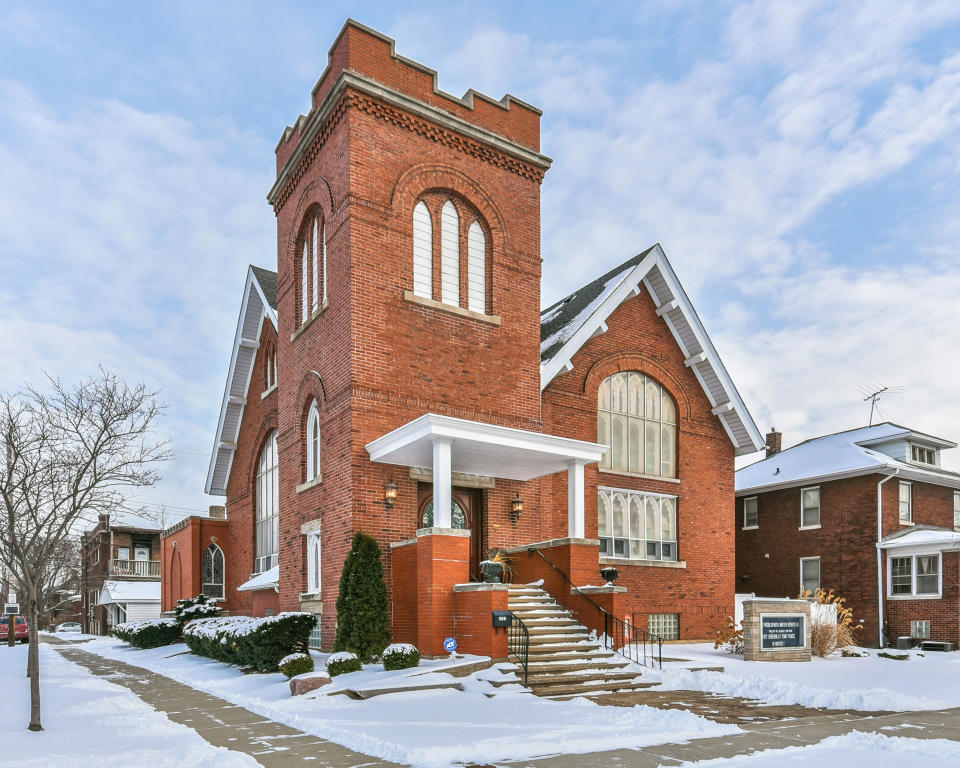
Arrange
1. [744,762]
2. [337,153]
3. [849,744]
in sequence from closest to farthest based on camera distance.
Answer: [744,762] < [849,744] < [337,153]

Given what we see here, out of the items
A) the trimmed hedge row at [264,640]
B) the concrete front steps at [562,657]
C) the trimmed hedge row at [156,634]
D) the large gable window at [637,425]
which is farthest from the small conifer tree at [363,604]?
the trimmed hedge row at [156,634]

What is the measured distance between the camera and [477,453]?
1559 cm

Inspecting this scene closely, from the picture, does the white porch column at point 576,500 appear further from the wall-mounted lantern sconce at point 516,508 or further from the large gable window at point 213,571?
the large gable window at point 213,571

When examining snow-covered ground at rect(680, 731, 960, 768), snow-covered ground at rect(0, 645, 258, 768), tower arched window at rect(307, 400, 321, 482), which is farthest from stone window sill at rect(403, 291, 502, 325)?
snow-covered ground at rect(680, 731, 960, 768)

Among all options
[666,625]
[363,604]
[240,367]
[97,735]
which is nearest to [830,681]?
[666,625]

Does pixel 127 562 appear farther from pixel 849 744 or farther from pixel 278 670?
pixel 849 744

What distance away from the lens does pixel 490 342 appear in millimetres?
18203

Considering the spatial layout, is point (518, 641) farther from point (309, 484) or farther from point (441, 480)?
point (309, 484)

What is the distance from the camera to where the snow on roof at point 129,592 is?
1746 inches

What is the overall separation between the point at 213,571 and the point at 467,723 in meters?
20.1

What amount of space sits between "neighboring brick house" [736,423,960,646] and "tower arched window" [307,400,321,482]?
17.3 m

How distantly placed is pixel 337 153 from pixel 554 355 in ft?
22.3

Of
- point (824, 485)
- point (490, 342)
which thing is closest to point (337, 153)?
point (490, 342)

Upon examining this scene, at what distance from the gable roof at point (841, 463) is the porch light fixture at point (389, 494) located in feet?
55.5
